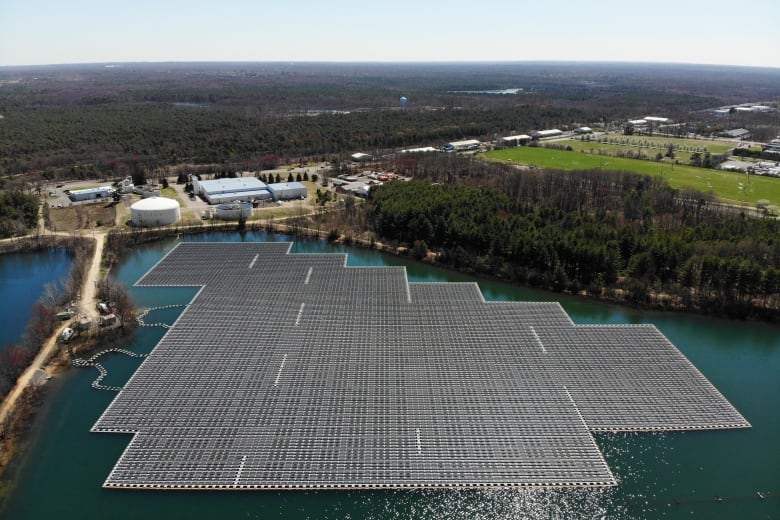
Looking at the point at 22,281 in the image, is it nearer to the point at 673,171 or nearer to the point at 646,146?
the point at 673,171

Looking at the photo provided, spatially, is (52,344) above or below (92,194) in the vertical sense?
below

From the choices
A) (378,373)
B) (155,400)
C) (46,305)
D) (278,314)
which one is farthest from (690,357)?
(46,305)

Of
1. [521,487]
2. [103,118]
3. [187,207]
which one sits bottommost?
[521,487]

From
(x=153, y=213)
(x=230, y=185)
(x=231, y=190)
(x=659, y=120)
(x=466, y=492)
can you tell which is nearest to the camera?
(x=466, y=492)

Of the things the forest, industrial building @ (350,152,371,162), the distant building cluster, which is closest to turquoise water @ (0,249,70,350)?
the forest

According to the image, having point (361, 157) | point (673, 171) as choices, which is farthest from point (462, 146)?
point (673, 171)

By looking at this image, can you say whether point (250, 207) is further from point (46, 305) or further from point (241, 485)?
point (241, 485)
